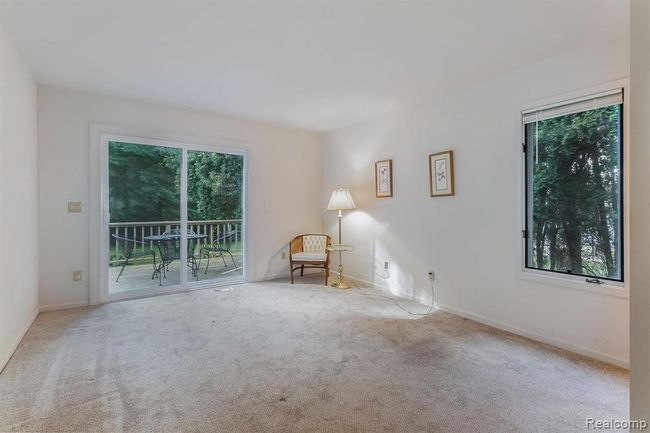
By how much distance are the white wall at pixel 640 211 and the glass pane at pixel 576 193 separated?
4.33 ft

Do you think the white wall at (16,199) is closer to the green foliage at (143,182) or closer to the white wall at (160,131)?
the white wall at (160,131)

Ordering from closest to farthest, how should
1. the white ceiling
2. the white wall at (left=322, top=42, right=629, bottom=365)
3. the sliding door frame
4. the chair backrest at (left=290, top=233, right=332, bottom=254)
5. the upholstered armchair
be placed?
the white ceiling, the white wall at (left=322, top=42, right=629, bottom=365), the sliding door frame, the upholstered armchair, the chair backrest at (left=290, top=233, right=332, bottom=254)

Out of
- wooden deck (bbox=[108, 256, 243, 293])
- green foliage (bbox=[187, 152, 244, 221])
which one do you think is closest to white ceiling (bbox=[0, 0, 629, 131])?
green foliage (bbox=[187, 152, 244, 221])

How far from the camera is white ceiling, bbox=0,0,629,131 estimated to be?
2.04 m

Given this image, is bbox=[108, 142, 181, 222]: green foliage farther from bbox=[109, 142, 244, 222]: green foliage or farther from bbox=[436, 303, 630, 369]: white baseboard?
bbox=[436, 303, 630, 369]: white baseboard

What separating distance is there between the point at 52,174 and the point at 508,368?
462 cm

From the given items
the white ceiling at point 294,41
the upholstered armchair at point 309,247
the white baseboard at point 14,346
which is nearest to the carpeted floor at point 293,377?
the white baseboard at point 14,346

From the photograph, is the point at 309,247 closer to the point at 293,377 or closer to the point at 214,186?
the point at 214,186

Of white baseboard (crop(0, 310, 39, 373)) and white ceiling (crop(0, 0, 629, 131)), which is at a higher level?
white ceiling (crop(0, 0, 629, 131))

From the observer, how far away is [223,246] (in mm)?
4668

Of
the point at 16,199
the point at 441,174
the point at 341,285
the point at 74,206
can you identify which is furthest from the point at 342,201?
the point at 16,199

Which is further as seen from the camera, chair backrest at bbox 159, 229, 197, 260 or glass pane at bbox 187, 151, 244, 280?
glass pane at bbox 187, 151, 244, 280

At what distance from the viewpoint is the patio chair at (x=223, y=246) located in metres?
4.54

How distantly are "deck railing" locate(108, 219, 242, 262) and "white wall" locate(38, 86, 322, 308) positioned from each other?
0.80ft
